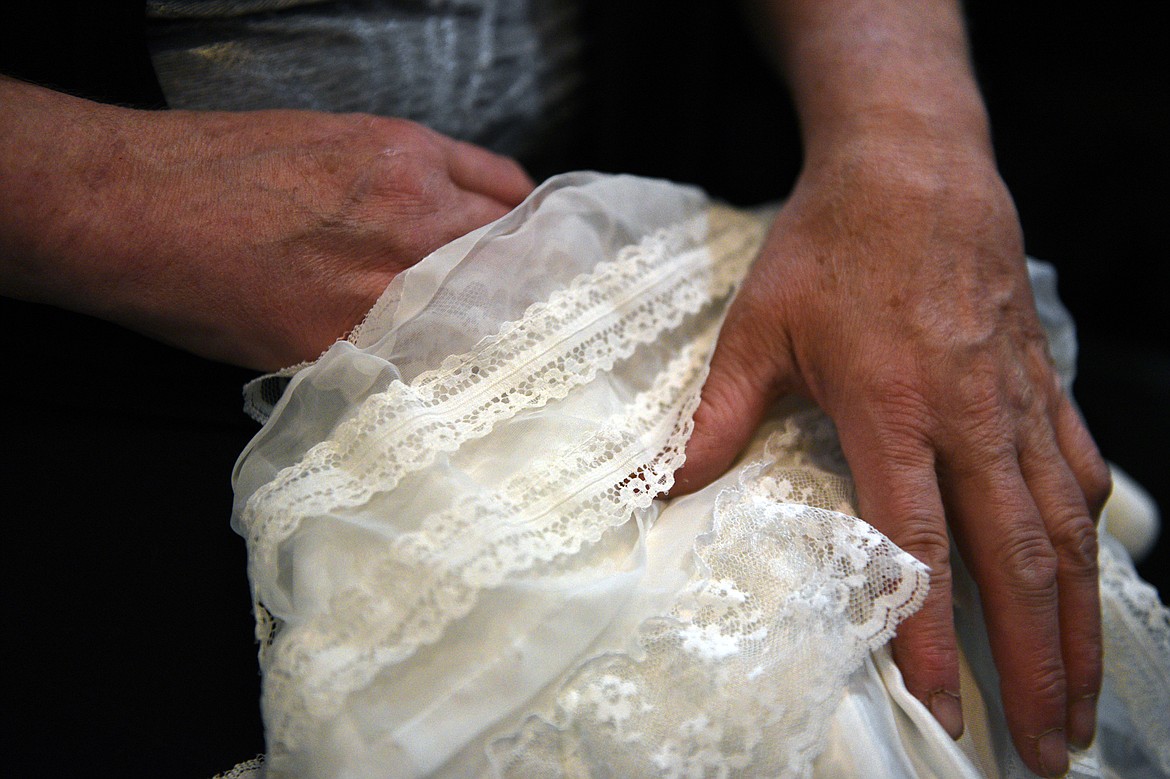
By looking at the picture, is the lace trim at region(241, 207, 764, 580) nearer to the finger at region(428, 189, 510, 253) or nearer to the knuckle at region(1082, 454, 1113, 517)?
the finger at region(428, 189, 510, 253)

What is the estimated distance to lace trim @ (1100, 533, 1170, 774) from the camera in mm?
704

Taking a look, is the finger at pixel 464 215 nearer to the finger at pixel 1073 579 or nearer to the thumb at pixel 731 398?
the thumb at pixel 731 398

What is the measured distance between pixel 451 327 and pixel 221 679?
0.30 metres

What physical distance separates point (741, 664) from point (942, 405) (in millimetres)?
288

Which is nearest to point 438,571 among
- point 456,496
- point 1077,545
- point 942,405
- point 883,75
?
point 456,496

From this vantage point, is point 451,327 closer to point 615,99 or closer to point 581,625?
point 581,625

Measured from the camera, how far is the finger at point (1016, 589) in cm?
60

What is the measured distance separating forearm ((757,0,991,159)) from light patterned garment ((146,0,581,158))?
31cm

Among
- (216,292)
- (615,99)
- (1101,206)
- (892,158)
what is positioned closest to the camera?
(216,292)

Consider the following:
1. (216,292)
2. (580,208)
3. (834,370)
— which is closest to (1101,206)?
(834,370)

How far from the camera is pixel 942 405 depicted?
24.4 inches

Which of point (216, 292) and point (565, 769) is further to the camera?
point (216, 292)

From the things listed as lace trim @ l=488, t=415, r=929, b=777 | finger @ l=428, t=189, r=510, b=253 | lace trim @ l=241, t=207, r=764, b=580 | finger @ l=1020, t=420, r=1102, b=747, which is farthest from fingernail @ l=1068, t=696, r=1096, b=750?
finger @ l=428, t=189, r=510, b=253

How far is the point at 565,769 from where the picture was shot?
0.47m
